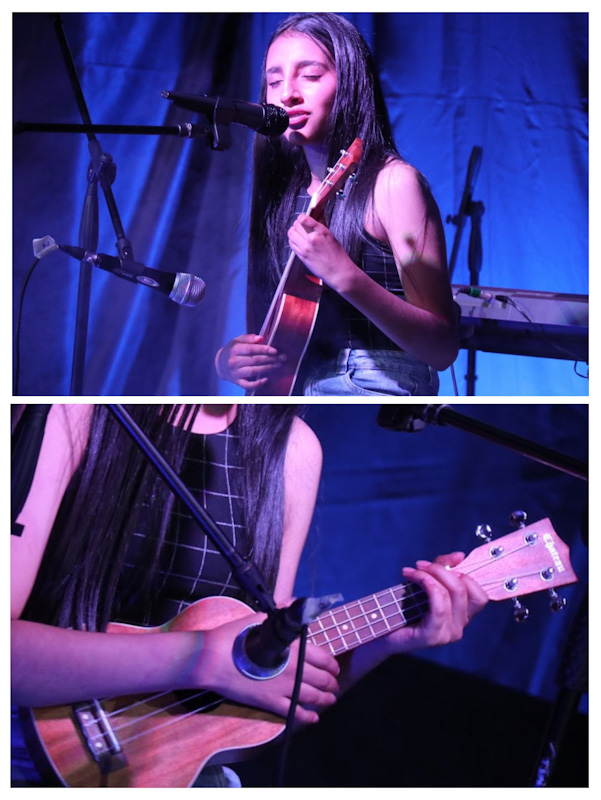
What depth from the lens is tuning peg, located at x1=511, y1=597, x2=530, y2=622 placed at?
146 centimetres

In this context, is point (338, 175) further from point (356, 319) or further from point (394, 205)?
point (356, 319)

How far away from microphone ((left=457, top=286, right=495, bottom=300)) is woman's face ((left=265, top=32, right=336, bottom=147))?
0.35 metres

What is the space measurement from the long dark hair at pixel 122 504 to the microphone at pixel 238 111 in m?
0.43

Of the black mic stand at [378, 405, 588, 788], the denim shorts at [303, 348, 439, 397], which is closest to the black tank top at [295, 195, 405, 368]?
the denim shorts at [303, 348, 439, 397]

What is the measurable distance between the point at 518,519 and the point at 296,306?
474 mm

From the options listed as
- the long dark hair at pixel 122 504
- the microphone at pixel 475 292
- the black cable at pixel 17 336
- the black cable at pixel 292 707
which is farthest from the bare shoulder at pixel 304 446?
the black cable at pixel 17 336

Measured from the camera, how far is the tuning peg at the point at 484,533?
1.47 metres

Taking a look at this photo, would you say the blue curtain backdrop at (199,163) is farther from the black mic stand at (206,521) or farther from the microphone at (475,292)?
the black mic stand at (206,521)

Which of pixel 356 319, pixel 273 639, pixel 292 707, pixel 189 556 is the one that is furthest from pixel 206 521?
pixel 356 319

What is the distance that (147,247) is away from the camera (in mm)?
1624

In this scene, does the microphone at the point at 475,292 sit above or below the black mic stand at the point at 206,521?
above

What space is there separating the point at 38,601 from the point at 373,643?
0.49 meters

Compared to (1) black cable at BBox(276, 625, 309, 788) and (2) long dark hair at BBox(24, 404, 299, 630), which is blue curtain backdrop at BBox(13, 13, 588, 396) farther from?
(1) black cable at BBox(276, 625, 309, 788)
